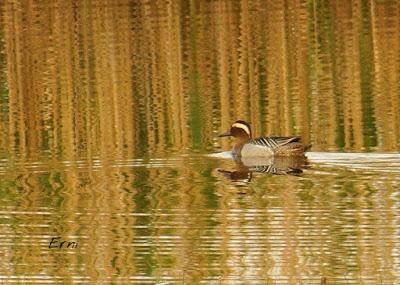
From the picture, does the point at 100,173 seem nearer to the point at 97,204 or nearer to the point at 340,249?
the point at 97,204

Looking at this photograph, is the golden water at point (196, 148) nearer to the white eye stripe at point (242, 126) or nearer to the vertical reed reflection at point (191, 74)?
the vertical reed reflection at point (191, 74)

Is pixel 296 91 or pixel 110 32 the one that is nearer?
pixel 296 91

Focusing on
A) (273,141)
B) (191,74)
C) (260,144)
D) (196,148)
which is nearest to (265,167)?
(273,141)

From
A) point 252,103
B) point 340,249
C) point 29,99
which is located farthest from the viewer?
point 29,99

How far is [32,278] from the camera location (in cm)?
866

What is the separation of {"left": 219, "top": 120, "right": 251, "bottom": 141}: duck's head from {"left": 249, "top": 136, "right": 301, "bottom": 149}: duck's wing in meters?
0.16

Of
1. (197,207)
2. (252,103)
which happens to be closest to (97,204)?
(197,207)

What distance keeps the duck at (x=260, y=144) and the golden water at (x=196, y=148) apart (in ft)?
0.55

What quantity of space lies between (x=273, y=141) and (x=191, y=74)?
16.0ft

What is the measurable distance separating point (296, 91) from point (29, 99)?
292 centimetres

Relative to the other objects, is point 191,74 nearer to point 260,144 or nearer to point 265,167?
point 260,144

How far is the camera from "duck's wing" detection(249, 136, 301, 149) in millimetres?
12766

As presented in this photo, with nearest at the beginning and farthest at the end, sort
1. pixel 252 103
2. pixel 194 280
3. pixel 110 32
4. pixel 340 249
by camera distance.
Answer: pixel 194 280 < pixel 340 249 < pixel 252 103 < pixel 110 32

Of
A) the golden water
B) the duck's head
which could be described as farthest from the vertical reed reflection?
the duck's head
